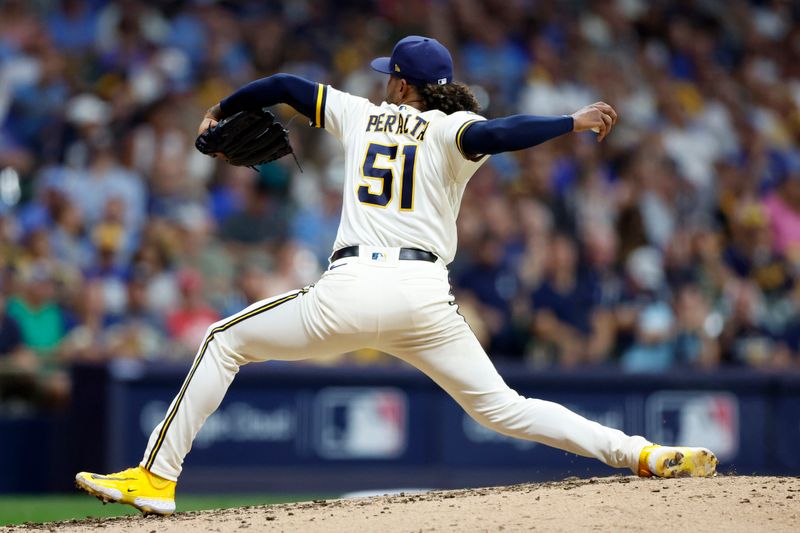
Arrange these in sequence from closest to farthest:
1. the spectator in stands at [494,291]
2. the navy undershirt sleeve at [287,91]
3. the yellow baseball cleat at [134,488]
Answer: the yellow baseball cleat at [134,488], the navy undershirt sleeve at [287,91], the spectator in stands at [494,291]

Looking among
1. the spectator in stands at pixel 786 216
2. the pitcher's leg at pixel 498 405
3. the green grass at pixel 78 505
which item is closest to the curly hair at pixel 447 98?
the pitcher's leg at pixel 498 405

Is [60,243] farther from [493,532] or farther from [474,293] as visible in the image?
[493,532]

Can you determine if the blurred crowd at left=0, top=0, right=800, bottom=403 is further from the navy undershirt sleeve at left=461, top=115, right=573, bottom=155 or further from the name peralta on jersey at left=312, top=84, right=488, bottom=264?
the navy undershirt sleeve at left=461, top=115, right=573, bottom=155

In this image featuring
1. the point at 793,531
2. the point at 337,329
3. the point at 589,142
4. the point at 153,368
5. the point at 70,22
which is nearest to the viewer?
the point at 793,531

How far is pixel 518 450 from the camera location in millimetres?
10266

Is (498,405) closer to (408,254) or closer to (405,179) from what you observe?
(408,254)

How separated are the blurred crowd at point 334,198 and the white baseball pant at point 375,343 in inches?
184

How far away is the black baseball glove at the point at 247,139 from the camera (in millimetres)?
5629

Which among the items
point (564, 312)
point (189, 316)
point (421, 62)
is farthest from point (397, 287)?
point (564, 312)

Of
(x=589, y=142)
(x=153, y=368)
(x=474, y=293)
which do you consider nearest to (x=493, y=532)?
(x=153, y=368)

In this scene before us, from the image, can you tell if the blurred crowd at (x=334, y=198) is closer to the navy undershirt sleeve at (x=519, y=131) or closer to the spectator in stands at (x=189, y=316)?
the spectator in stands at (x=189, y=316)

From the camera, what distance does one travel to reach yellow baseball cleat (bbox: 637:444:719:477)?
5543 mm

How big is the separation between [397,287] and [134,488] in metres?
1.37

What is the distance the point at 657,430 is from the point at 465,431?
1.53m
